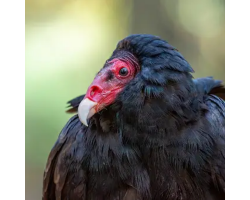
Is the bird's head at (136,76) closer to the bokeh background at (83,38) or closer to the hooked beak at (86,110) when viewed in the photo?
the hooked beak at (86,110)

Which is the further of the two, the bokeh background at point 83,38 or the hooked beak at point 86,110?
the bokeh background at point 83,38

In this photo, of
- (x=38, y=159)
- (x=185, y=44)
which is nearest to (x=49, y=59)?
(x=38, y=159)

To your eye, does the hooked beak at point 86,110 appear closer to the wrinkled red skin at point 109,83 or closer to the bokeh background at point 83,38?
the wrinkled red skin at point 109,83

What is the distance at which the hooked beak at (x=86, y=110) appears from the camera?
1812mm

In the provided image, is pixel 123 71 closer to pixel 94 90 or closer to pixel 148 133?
pixel 94 90

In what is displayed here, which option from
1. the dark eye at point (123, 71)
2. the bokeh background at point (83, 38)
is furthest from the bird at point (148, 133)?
the bokeh background at point (83, 38)

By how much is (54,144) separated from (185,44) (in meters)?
0.89

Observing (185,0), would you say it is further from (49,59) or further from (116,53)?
(49,59)

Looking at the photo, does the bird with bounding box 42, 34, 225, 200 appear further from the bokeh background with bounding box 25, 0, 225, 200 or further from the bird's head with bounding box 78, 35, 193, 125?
the bokeh background with bounding box 25, 0, 225, 200

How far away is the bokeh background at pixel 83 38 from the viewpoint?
1938 mm

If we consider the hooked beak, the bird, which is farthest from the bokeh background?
→ the hooked beak

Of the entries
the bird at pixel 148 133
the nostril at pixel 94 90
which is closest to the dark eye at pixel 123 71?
the bird at pixel 148 133

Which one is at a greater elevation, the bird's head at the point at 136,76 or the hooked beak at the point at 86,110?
the bird's head at the point at 136,76

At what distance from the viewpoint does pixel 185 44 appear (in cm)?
207
